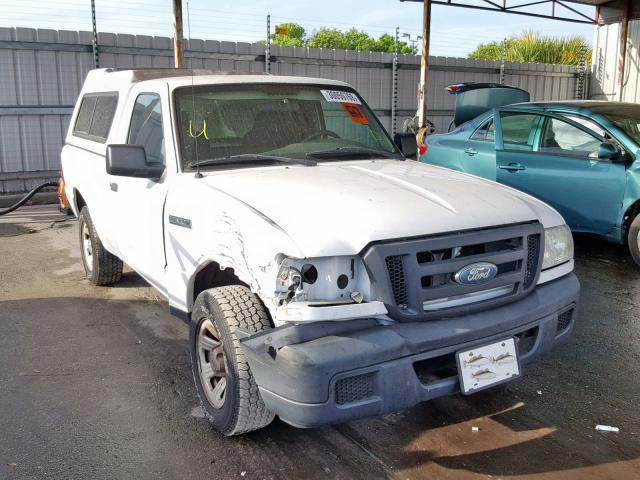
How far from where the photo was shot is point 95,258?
5695mm

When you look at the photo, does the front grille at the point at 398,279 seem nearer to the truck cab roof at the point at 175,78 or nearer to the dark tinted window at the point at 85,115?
the truck cab roof at the point at 175,78

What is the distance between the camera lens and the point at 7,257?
703 cm

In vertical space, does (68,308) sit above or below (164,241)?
below

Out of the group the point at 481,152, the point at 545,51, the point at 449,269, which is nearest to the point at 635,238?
the point at 481,152

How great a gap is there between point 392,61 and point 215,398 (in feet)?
40.9

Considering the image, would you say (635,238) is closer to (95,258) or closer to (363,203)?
(363,203)

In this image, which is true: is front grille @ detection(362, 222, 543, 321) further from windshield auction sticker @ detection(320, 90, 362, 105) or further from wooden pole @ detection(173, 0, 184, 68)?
wooden pole @ detection(173, 0, 184, 68)

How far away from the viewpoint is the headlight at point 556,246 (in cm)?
342

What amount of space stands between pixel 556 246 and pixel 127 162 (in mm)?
2395

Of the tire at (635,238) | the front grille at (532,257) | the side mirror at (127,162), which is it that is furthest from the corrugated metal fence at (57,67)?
the front grille at (532,257)

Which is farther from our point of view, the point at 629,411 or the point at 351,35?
the point at 351,35

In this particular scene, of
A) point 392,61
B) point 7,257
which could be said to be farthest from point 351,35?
point 7,257

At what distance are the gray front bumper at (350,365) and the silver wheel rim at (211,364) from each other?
48 centimetres

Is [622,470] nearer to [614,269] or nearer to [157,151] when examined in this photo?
[157,151]
